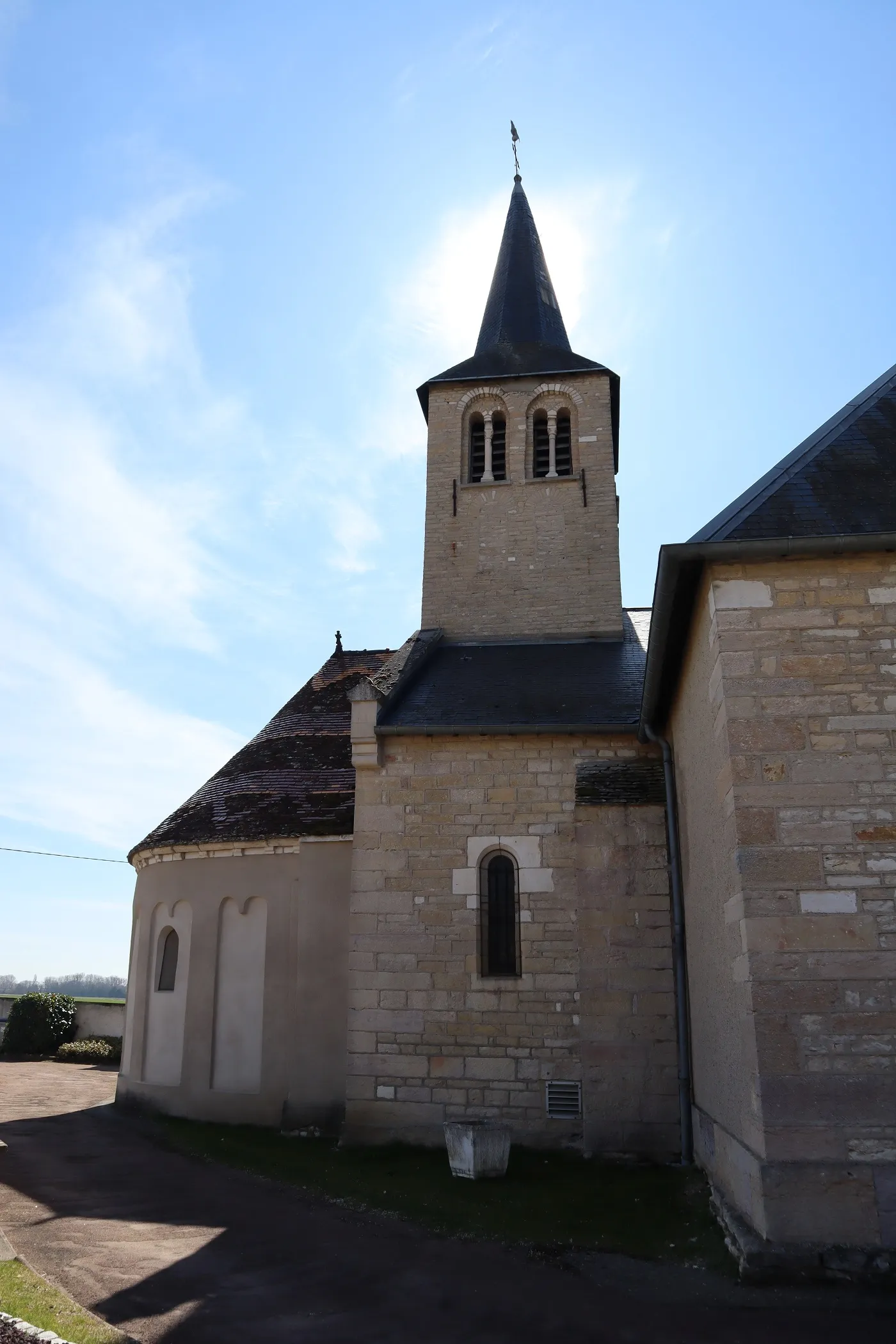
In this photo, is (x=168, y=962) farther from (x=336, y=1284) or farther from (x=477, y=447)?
(x=477, y=447)

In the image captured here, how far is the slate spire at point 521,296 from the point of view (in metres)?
18.7

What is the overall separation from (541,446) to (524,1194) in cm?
1251

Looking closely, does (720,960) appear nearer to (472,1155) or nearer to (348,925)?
(472,1155)

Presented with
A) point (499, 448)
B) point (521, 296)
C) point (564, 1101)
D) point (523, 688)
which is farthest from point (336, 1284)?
point (521, 296)

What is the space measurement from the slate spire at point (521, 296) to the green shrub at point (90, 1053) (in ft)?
58.1

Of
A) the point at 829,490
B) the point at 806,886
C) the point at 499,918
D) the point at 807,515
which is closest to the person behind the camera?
the point at 806,886

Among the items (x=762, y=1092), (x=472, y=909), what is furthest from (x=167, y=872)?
(x=762, y=1092)

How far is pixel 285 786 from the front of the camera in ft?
45.1

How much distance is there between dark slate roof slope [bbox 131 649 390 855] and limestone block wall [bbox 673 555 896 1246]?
21.9 feet

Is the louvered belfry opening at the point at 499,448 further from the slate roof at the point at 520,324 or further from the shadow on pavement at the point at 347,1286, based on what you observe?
the shadow on pavement at the point at 347,1286

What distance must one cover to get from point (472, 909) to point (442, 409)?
33.1 ft

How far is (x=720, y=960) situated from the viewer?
290 inches

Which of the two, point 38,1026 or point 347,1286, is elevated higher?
point 38,1026

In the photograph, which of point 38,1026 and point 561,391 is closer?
point 561,391
